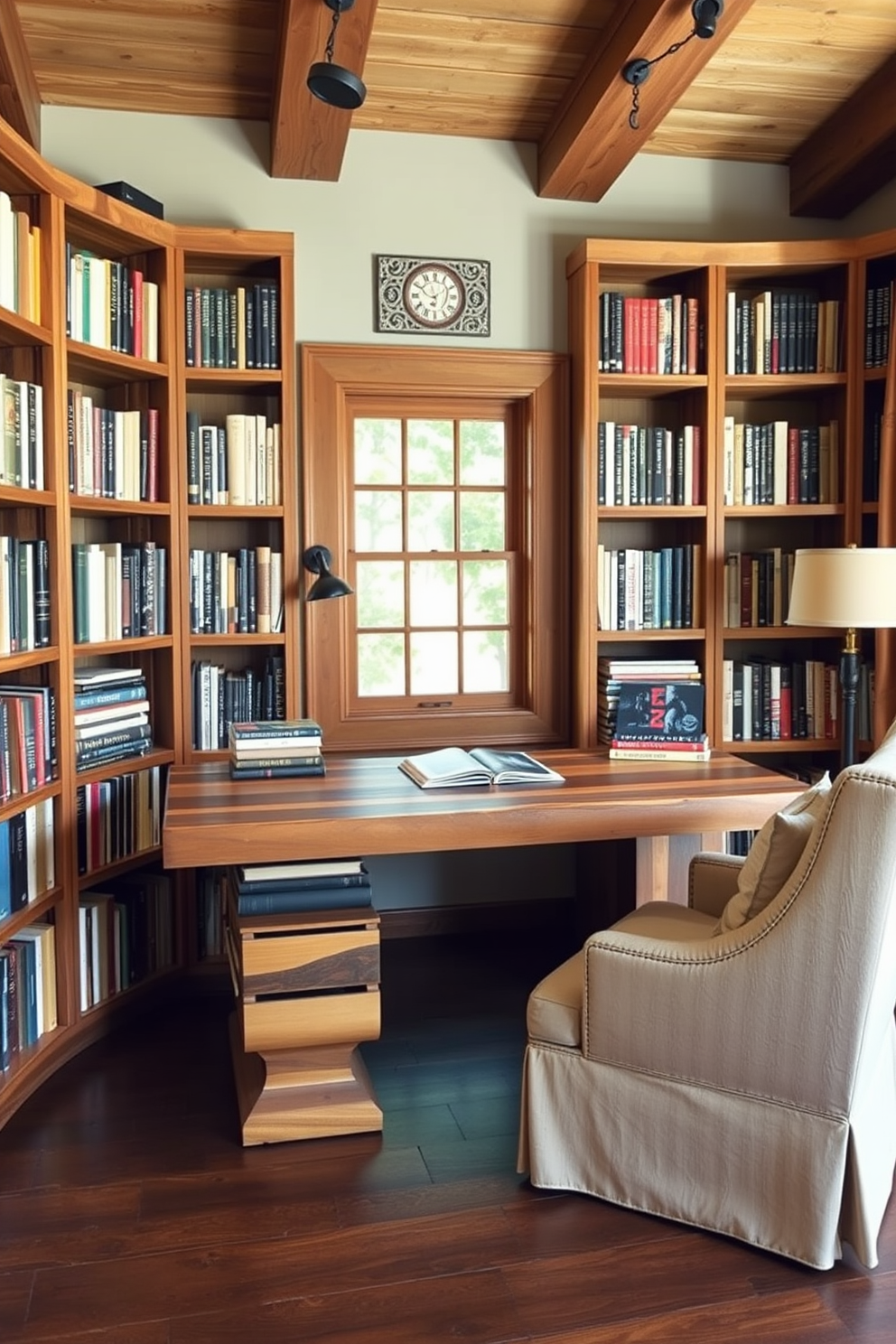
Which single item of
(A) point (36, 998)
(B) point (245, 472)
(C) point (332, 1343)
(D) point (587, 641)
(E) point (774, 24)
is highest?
(E) point (774, 24)

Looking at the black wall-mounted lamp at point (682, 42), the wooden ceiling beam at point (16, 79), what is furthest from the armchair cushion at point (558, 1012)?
the wooden ceiling beam at point (16, 79)

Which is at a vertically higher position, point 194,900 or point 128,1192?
point 194,900

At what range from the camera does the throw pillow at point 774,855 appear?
79.5 inches

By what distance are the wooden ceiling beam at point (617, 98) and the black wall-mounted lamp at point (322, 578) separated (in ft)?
4.76

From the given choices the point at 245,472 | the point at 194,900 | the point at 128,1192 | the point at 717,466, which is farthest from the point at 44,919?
the point at 717,466

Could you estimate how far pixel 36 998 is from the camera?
2.79m

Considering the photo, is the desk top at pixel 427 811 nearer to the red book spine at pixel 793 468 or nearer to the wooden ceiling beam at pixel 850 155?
the red book spine at pixel 793 468

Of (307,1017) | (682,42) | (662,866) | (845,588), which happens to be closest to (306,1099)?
(307,1017)

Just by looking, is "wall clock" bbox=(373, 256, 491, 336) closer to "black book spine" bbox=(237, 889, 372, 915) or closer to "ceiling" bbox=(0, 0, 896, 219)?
"ceiling" bbox=(0, 0, 896, 219)

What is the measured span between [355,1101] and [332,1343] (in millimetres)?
687

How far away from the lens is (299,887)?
246 centimetres

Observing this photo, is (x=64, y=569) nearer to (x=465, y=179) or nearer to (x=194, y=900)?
(x=194, y=900)

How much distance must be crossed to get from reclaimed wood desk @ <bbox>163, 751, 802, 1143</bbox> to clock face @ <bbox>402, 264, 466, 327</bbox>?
1647mm

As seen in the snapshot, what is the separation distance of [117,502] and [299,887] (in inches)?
50.4
